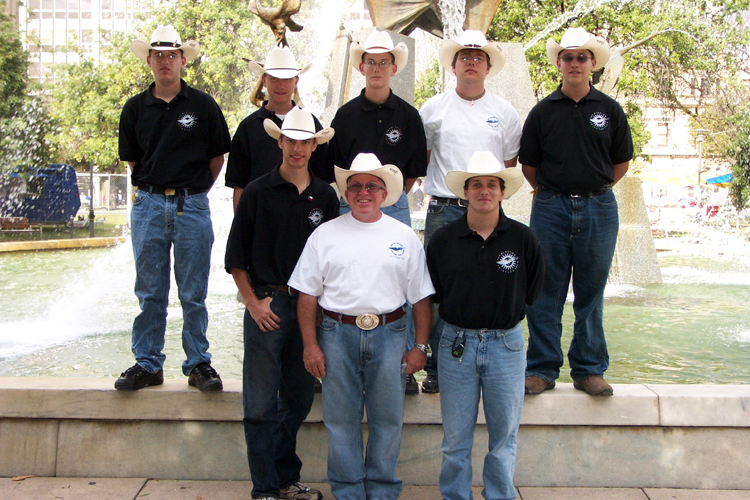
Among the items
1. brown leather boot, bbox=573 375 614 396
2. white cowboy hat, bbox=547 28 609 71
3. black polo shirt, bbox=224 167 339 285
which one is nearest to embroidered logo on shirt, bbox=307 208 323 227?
black polo shirt, bbox=224 167 339 285

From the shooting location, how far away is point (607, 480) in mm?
3826

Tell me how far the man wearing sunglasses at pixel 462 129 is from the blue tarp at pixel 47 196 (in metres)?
20.8

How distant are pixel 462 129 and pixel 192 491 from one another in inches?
97.4

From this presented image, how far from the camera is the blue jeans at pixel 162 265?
3.90 meters

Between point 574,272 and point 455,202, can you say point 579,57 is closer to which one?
point 455,202

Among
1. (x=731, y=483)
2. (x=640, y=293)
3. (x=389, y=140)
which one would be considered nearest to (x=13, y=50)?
(x=640, y=293)

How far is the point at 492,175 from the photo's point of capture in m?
3.31

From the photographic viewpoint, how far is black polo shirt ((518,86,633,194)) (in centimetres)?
383

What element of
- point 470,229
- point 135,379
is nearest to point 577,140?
point 470,229

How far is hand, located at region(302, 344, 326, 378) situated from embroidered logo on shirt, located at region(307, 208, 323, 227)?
60 cm

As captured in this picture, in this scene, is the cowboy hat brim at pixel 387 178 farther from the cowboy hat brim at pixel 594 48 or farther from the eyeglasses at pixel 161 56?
the eyeglasses at pixel 161 56

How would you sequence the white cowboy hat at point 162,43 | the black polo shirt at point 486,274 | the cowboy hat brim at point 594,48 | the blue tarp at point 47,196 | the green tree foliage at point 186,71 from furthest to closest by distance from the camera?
the green tree foliage at point 186,71 < the blue tarp at point 47,196 < the white cowboy hat at point 162,43 < the cowboy hat brim at point 594,48 < the black polo shirt at point 486,274

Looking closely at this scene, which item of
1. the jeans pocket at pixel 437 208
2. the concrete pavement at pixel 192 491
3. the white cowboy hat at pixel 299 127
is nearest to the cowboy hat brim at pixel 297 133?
the white cowboy hat at pixel 299 127

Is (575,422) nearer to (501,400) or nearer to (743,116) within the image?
(501,400)
